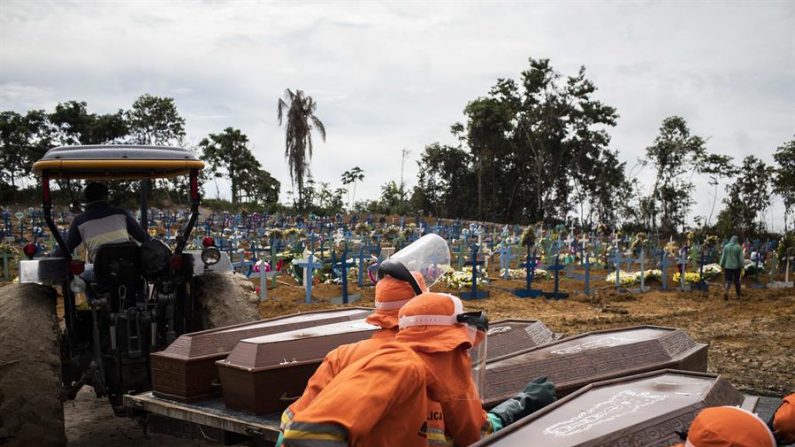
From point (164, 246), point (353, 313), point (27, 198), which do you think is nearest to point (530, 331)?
point (353, 313)

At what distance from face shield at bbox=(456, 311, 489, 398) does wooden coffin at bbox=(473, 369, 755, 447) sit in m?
0.28

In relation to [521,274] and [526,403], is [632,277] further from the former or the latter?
[526,403]

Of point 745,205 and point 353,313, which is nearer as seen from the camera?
point 353,313

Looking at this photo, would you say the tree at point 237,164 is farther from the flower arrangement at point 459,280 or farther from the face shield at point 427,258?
the face shield at point 427,258

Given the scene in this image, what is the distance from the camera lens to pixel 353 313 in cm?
604

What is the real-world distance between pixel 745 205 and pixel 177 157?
122 ft

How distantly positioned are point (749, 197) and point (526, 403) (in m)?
38.0

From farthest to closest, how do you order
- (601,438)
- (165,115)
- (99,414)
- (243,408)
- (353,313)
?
(165,115) → (99,414) → (353,313) → (243,408) → (601,438)

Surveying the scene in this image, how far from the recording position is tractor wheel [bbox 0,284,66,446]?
4.50 m

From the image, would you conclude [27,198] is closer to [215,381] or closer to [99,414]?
[99,414]

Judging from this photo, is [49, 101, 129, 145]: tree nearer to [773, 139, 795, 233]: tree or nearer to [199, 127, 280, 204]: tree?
[199, 127, 280, 204]: tree

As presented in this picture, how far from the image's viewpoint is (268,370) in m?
4.23

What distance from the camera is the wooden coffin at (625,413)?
322cm

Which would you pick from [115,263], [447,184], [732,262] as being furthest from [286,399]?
[447,184]
